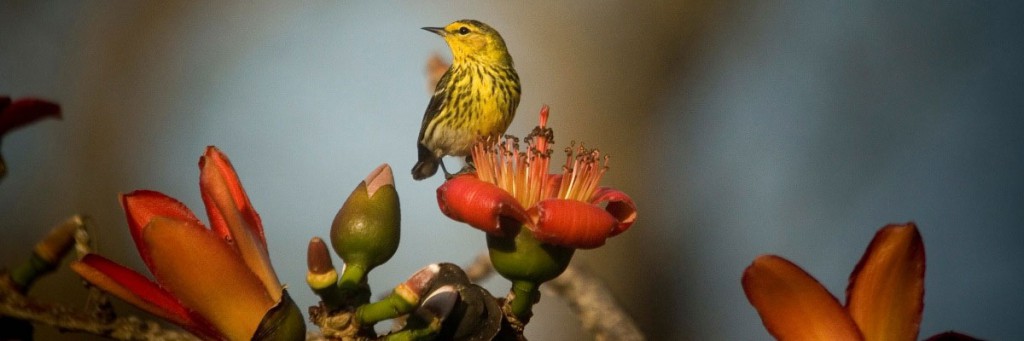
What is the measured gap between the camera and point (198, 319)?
0.57 m

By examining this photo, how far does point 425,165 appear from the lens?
1964 millimetres

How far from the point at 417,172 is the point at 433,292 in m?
1.39

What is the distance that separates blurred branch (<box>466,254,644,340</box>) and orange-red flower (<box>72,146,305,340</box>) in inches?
19.9

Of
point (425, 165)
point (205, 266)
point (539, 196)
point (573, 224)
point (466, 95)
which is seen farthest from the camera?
point (466, 95)

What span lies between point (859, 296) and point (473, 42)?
1.81 metres

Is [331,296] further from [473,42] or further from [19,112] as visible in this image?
[473,42]

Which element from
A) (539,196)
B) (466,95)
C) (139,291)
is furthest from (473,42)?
(139,291)

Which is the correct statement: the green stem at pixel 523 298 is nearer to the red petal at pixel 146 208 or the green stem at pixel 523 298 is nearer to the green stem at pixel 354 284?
the green stem at pixel 354 284

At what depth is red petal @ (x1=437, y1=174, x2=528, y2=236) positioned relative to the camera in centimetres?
66

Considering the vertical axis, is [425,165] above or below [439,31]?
below

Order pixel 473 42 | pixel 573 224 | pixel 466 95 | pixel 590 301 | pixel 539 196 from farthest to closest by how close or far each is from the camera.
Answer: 1. pixel 473 42
2. pixel 466 95
3. pixel 590 301
4. pixel 539 196
5. pixel 573 224

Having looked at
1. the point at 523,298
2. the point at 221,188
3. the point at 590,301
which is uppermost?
the point at 221,188

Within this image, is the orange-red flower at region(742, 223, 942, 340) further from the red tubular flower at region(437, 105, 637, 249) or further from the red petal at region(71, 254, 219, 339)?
the red petal at region(71, 254, 219, 339)

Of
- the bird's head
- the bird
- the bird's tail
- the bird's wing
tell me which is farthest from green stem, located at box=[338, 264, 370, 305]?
the bird's head
